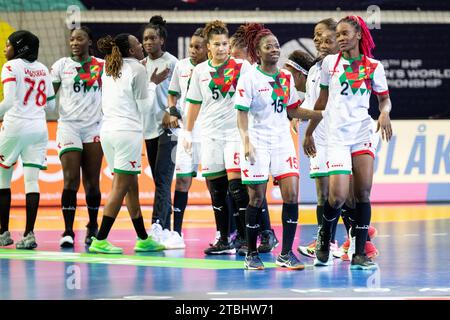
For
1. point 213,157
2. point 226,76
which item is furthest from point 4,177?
point 226,76

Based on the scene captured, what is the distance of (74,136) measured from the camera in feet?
39.4

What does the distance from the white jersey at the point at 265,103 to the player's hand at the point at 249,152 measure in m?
0.22

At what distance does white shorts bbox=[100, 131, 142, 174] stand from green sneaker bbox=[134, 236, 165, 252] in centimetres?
89

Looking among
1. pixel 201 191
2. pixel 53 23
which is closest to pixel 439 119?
pixel 201 191

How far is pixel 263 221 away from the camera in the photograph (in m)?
11.6

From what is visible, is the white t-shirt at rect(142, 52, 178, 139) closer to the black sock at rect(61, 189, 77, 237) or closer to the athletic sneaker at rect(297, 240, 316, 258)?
the black sock at rect(61, 189, 77, 237)

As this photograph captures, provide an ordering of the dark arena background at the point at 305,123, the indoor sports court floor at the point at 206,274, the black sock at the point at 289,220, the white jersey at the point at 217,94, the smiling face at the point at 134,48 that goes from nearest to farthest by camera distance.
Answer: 1. the indoor sports court floor at the point at 206,274
2. the black sock at the point at 289,220
3. the white jersey at the point at 217,94
4. the smiling face at the point at 134,48
5. the dark arena background at the point at 305,123

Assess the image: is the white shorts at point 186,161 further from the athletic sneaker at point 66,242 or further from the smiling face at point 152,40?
the athletic sneaker at point 66,242

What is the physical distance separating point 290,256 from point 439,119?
8.38 m

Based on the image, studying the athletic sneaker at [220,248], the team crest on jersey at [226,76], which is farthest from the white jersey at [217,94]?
the athletic sneaker at [220,248]

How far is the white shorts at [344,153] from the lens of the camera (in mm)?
9758

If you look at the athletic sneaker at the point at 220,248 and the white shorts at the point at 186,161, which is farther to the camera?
the white shorts at the point at 186,161

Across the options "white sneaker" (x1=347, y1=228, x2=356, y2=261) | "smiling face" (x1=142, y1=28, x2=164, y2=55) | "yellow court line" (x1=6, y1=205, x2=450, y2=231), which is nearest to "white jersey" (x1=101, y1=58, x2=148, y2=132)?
"smiling face" (x1=142, y1=28, x2=164, y2=55)

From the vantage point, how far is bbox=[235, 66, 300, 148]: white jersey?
9.96 meters
